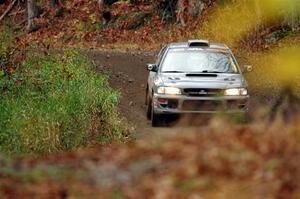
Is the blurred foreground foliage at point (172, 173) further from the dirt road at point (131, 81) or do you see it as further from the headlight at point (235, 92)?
the headlight at point (235, 92)

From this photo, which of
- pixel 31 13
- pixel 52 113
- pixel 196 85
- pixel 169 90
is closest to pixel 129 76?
pixel 169 90

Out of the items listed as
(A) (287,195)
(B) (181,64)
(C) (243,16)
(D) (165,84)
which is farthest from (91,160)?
(C) (243,16)

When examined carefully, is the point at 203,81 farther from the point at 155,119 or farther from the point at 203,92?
the point at 155,119

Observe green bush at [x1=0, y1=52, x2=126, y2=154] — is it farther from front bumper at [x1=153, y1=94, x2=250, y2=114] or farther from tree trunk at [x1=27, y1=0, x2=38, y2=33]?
tree trunk at [x1=27, y1=0, x2=38, y2=33]

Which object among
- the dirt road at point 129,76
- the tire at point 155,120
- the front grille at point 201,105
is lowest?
the dirt road at point 129,76

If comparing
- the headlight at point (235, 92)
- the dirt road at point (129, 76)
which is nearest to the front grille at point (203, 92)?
the headlight at point (235, 92)

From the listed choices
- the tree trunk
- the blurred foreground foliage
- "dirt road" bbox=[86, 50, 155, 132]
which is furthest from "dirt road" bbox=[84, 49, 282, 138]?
the tree trunk

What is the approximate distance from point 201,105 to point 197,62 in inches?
59.3

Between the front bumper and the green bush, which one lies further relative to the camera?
the front bumper

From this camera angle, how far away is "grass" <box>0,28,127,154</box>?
10609 millimetres

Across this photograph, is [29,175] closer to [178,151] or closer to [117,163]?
[117,163]

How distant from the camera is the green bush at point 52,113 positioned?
1061 centimetres

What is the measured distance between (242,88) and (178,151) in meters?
7.49

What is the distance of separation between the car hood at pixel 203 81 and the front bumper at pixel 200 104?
260 millimetres
